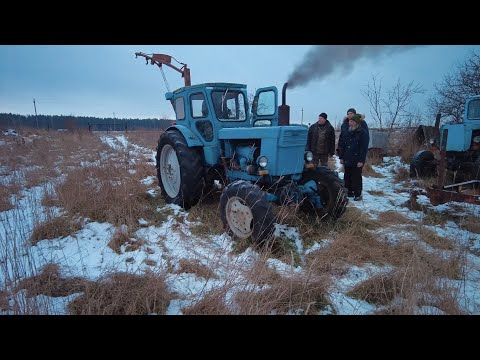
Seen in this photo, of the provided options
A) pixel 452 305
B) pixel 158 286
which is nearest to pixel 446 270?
pixel 452 305

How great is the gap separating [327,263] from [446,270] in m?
1.09

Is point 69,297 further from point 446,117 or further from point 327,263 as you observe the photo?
point 446,117

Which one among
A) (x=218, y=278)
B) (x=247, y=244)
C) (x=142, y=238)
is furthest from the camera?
(x=142, y=238)

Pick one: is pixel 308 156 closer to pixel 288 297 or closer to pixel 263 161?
pixel 263 161

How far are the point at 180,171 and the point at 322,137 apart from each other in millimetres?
3343

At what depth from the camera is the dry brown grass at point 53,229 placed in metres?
3.46

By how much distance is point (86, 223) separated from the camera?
397cm

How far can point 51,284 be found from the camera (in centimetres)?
230

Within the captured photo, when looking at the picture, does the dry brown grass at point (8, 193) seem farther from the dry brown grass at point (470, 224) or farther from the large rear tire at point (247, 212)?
the dry brown grass at point (470, 224)

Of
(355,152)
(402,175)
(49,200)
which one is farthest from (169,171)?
(402,175)

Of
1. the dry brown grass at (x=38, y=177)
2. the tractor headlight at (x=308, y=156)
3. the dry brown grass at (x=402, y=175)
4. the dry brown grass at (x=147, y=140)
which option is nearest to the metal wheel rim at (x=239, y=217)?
the tractor headlight at (x=308, y=156)

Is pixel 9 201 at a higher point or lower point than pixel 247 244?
higher

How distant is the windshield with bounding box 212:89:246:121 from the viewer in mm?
4582

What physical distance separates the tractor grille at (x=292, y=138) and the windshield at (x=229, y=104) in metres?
1.39
